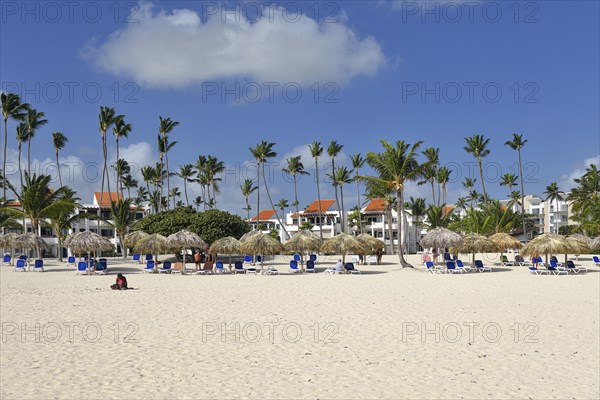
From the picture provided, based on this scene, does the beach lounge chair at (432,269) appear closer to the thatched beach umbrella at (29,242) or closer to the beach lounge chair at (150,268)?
the beach lounge chair at (150,268)

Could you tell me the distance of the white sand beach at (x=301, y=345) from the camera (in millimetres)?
7977

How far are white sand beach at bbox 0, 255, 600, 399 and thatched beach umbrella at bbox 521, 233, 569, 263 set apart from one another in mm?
9396

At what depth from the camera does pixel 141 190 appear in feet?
313

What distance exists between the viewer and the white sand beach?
798 cm

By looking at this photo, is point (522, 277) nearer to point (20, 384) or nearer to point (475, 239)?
point (475, 239)

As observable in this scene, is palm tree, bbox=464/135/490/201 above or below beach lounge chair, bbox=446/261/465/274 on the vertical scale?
above

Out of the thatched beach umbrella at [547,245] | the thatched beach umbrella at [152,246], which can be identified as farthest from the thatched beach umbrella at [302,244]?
the thatched beach umbrella at [547,245]

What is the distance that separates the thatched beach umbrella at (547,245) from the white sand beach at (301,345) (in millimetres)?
9396

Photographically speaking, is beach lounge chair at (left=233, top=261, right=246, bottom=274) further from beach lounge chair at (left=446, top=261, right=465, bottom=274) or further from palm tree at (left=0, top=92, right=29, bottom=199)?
palm tree at (left=0, top=92, right=29, bottom=199)

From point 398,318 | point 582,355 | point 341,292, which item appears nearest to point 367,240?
point 341,292

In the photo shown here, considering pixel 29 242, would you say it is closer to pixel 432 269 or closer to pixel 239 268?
pixel 239 268

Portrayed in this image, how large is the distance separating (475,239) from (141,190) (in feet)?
246

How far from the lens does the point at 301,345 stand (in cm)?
1057

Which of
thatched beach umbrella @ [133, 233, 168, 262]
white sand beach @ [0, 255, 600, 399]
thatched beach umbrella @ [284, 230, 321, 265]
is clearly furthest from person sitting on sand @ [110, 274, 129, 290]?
thatched beach umbrella @ [133, 233, 168, 262]
